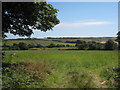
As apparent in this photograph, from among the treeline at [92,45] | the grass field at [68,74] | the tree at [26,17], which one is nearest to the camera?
the grass field at [68,74]

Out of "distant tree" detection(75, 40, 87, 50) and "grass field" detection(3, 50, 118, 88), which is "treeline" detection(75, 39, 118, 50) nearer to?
"distant tree" detection(75, 40, 87, 50)

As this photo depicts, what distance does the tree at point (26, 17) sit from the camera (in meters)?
15.2

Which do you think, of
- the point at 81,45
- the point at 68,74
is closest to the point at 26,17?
the point at 68,74

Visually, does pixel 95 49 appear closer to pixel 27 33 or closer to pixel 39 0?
pixel 27 33

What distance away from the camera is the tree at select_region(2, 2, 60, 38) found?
15227 mm

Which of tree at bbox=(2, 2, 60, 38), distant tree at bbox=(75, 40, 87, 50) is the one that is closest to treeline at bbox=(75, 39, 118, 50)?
distant tree at bbox=(75, 40, 87, 50)

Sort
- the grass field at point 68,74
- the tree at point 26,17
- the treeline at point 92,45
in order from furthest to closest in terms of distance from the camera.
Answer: the treeline at point 92,45 < the tree at point 26,17 < the grass field at point 68,74

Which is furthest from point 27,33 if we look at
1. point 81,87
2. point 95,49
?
point 95,49

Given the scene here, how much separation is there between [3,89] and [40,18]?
30.3 feet

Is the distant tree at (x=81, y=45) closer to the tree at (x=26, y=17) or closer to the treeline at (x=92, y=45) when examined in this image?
the treeline at (x=92, y=45)

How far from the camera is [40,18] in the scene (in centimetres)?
1656

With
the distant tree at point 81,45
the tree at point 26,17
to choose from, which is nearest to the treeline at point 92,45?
the distant tree at point 81,45

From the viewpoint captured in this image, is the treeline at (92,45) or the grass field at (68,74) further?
the treeline at (92,45)

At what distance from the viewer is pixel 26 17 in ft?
54.4
